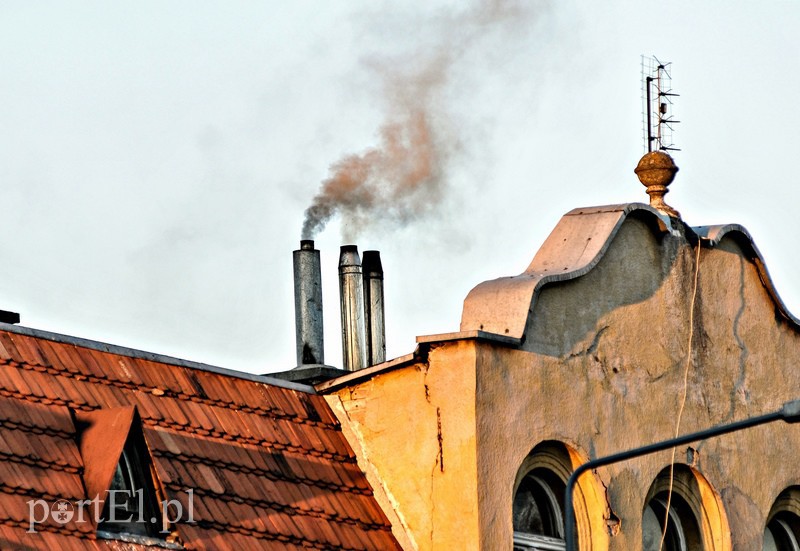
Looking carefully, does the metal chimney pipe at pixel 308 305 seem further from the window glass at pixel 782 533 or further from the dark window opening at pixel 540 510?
the window glass at pixel 782 533

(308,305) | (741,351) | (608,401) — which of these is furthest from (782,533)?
(308,305)

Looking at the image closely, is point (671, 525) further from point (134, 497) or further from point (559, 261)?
point (134, 497)

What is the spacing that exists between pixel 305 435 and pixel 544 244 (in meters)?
2.94

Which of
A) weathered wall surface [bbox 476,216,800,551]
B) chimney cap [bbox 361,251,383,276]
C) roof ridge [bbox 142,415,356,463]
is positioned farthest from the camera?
chimney cap [bbox 361,251,383,276]

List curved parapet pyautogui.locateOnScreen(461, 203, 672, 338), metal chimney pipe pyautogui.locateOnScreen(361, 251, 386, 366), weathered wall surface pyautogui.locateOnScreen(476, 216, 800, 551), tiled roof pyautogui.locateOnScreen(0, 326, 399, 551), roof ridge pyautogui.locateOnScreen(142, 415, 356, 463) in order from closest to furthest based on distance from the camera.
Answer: tiled roof pyautogui.locateOnScreen(0, 326, 399, 551) → roof ridge pyautogui.locateOnScreen(142, 415, 356, 463) → weathered wall surface pyautogui.locateOnScreen(476, 216, 800, 551) → curved parapet pyautogui.locateOnScreen(461, 203, 672, 338) → metal chimney pipe pyautogui.locateOnScreen(361, 251, 386, 366)

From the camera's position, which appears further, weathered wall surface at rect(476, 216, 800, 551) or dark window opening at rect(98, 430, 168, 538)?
weathered wall surface at rect(476, 216, 800, 551)

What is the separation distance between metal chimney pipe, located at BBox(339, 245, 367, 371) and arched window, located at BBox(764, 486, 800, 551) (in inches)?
177

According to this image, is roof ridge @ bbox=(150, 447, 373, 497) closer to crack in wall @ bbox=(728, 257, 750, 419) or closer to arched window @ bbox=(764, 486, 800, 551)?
crack in wall @ bbox=(728, 257, 750, 419)

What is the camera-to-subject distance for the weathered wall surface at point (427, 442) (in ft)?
53.9

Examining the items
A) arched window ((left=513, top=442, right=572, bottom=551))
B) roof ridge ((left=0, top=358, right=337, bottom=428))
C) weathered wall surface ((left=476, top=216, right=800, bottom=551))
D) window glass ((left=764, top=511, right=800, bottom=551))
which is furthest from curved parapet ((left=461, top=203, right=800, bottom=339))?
window glass ((left=764, top=511, right=800, bottom=551))

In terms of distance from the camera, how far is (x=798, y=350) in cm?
2025

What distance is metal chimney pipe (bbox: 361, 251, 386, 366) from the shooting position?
64.4ft

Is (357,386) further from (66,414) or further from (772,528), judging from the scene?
(772,528)

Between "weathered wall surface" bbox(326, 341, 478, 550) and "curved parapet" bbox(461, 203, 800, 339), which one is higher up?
"curved parapet" bbox(461, 203, 800, 339)
